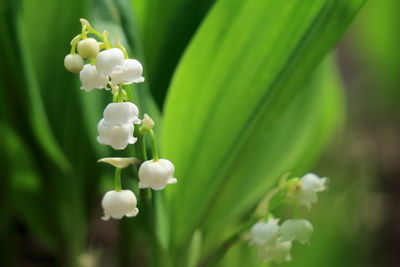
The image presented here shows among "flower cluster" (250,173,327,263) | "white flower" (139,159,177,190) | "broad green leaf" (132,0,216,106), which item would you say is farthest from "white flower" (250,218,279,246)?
"broad green leaf" (132,0,216,106)

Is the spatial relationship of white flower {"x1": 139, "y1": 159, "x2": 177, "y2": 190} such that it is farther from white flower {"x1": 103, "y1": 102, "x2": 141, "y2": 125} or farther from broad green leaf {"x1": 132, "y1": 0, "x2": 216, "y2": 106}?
broad green leaf {"x1": 132, "y1": 0, "x2": 216, "y2": 106}

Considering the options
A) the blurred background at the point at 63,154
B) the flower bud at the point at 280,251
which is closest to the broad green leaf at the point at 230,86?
the blurred background at the point at 63,154

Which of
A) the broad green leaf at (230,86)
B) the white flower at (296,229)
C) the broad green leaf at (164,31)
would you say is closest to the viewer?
the white flower at (296,229)

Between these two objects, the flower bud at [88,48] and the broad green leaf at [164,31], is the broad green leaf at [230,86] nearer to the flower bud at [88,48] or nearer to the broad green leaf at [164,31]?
the broad green leaf at [164,31]

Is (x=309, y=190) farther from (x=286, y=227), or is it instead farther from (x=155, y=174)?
(x=155, y=174)

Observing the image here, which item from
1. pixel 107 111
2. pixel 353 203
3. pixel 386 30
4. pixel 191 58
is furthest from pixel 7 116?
pixel 386 30

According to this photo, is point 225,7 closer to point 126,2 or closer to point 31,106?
point 126,2
